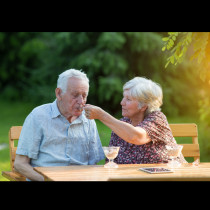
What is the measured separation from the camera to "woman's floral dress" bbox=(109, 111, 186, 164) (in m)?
3.75

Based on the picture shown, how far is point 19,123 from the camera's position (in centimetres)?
1572

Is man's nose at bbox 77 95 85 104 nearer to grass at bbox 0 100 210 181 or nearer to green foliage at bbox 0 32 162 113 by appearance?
grass at bbox 0 100 210 181

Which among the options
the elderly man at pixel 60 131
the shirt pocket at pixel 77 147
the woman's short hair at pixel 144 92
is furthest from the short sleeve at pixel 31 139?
the woman's short hair at pixel 144 92

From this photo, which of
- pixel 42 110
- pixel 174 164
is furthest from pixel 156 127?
pixel 42 110

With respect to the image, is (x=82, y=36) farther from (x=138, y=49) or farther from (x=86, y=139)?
(x=86, y=139)

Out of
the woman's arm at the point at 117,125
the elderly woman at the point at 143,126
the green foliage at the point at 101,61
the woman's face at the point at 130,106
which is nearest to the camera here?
the woman's arm at the point at 117,125

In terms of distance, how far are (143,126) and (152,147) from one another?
202 mm

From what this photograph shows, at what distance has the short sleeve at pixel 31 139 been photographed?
368 cm

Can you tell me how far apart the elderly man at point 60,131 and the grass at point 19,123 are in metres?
3.71

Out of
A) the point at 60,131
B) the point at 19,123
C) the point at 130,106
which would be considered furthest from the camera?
the point at 19,123

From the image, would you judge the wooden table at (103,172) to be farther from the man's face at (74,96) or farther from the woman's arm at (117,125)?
the man's face at (74,96)

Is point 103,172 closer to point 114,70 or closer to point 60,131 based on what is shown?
point 60,131
